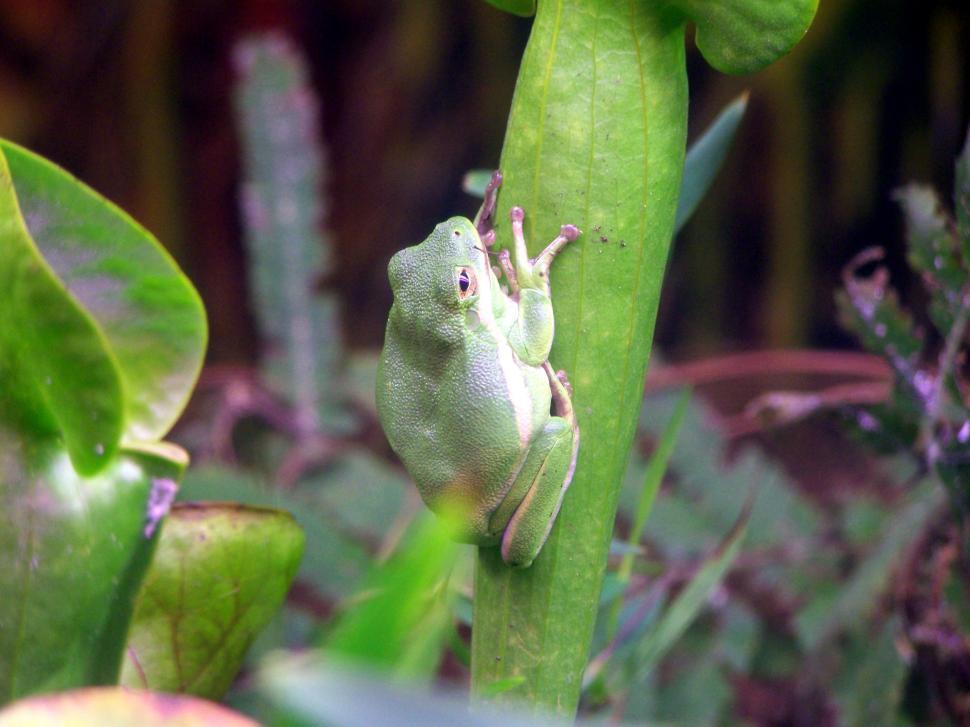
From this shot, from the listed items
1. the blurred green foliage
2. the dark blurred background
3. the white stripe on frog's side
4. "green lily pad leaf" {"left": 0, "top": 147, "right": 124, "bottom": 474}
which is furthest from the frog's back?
the dark blurred background

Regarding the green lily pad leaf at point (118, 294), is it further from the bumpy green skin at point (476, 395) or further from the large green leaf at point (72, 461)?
the bumpy green skin at point (476, 395)

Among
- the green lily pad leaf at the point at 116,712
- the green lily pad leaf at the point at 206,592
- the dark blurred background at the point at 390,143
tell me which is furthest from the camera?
the dark blurred background at the point at 390,143

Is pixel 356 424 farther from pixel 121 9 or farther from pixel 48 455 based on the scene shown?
pixel 121 9

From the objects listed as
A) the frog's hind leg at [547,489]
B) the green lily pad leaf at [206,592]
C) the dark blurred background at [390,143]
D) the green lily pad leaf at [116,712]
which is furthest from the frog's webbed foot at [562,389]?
the dark blurred background at [390,143]

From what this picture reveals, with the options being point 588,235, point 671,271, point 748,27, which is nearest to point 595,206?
point 588,235

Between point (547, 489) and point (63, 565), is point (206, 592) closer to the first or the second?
point (63, 565)

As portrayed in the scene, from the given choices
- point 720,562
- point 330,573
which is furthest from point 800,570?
point 330,573

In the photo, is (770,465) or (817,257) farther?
(817,257)
